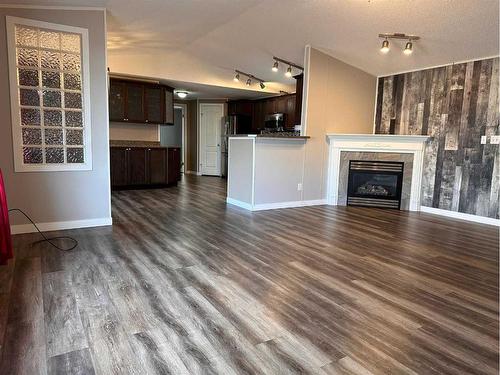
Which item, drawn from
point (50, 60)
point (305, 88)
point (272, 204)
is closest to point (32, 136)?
point (50, 60)

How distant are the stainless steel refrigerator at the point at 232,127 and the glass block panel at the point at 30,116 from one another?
19.9 feet

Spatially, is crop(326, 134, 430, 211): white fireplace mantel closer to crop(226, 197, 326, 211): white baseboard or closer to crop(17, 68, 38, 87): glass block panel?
crop(226, 197, 326, 211): white baseboard

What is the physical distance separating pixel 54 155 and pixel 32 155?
20cm

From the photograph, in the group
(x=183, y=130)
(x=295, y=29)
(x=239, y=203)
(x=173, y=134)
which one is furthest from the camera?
(x=173, y=134)

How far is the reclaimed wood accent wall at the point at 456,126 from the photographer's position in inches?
185

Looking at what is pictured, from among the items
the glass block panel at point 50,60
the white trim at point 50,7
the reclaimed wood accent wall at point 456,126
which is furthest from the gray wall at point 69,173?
the reclaimed wood accent wall at point 456,126

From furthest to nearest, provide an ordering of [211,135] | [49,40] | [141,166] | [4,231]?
1. [211,135]
2. [141,166]
3. [49,40]
4. [4,231]

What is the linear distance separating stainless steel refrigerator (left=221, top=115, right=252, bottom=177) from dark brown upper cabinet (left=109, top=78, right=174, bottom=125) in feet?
7.54

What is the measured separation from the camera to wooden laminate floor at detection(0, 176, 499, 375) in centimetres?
169

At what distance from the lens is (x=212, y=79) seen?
769 centimetres

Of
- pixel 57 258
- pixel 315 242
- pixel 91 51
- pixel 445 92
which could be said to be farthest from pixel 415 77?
pixel 57 258

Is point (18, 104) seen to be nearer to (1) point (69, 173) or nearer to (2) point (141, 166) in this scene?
(1) point (69, 173)

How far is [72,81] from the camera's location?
12.4 feet

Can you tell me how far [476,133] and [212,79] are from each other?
17.0 ft
